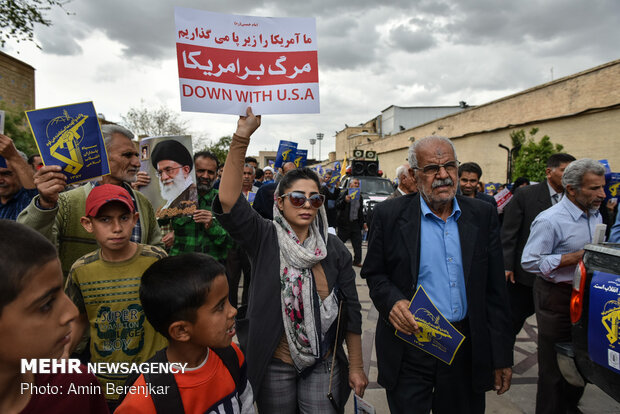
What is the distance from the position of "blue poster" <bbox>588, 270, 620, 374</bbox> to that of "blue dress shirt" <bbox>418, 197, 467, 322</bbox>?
71 centimetres

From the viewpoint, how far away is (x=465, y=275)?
209 cm

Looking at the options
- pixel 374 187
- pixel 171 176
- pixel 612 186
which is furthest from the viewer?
pixel 374 187

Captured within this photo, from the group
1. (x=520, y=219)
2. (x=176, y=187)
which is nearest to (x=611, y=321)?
(x=520, y=219)

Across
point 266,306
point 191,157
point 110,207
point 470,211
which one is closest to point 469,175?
point 470,211

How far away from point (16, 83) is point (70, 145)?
21196 millimetres

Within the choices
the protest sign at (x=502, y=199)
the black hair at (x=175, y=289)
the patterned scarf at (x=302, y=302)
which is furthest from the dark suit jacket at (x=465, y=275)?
the protest sign at (x=502, y=199)

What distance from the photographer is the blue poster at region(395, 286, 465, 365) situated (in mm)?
1901

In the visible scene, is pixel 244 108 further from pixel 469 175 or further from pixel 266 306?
pixel 469 175

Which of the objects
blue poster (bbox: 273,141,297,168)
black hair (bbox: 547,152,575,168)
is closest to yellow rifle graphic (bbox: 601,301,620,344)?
black hair (bbox: 547,152,575,168)

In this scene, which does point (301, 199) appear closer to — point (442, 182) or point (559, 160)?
point (442, 182)

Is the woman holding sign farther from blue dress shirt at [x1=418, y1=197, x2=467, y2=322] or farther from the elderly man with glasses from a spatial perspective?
blue dress shirt at [x1=418, y1=197, x2=467, y2=322]

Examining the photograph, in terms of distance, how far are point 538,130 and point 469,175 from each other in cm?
1385

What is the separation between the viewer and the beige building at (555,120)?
1274 cm

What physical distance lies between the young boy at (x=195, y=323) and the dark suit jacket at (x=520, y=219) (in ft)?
10.3
